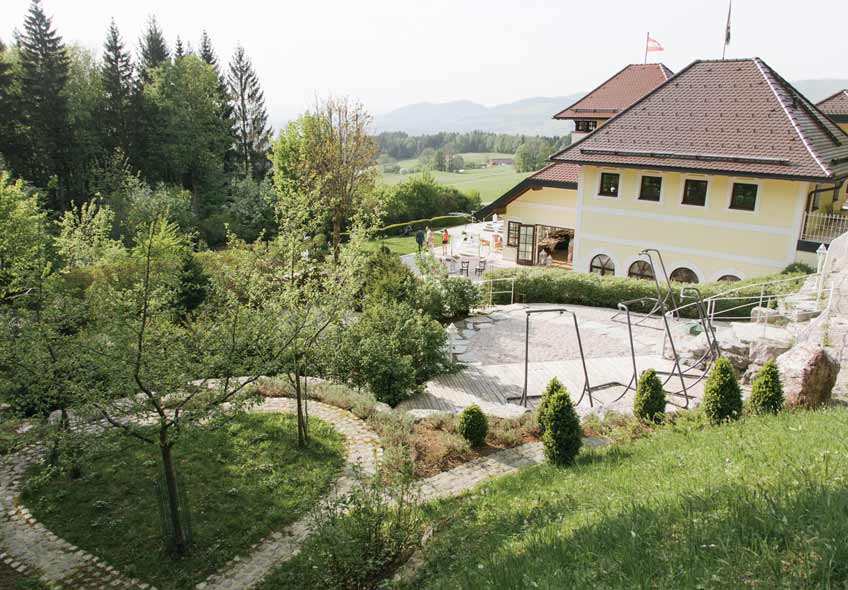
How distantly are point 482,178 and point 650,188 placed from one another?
78.9 metres

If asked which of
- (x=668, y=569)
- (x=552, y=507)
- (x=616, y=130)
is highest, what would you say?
(x=616, y=130)

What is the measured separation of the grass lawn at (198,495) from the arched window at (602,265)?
52.8 feet

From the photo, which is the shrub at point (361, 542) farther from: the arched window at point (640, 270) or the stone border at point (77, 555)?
the arched window at point (640, 270)

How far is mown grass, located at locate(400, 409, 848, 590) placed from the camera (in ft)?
13.2

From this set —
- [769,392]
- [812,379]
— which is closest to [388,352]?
[769,392]

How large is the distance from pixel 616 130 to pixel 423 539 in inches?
768

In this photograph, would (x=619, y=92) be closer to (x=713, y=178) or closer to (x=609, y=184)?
(x=609, y=184)

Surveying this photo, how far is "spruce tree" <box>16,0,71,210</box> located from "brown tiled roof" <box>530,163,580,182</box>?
28.8 m

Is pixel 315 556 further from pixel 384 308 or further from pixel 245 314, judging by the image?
pixel 384 308

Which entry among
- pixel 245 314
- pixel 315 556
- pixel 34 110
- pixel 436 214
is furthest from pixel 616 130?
pixel 34 110

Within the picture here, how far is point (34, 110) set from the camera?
113 feet

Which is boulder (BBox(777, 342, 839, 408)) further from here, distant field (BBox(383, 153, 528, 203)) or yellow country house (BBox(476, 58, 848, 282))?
distant field (BBox(383, 153, 528, 203))

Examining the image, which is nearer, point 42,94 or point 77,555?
point 77,555

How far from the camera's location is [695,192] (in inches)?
806
